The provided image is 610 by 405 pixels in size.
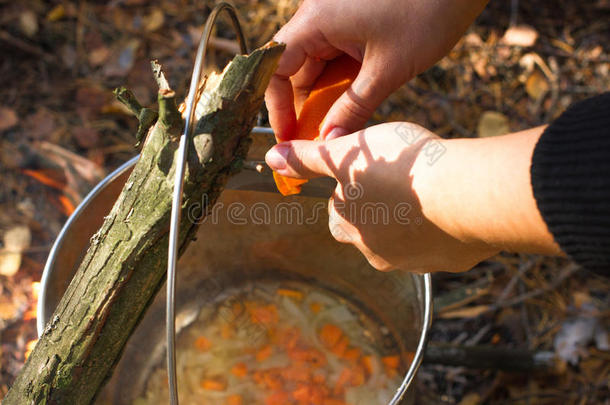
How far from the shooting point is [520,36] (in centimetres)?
165

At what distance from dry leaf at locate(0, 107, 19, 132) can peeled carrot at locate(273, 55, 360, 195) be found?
1.02 metres

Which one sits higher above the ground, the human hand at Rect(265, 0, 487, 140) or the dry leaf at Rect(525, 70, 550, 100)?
the human hand at Rect(265, 0, 487, 140)

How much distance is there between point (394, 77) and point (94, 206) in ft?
1.89

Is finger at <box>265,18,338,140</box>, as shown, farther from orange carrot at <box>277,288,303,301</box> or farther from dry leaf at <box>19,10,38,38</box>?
dry leaf at <box>19,10,38,38</box>

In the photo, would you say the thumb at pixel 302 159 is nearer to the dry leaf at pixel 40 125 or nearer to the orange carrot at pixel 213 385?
the orange carrot at pixel 213 385

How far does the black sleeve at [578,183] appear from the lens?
552 millimetres

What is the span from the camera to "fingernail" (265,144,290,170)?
83 cm

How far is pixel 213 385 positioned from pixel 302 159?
62cm

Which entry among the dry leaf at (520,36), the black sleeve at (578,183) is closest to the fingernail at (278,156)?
the black sleeve at (578,183)

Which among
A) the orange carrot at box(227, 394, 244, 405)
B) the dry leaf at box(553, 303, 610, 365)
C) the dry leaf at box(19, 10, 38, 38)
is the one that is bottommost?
the dry leaf at box(553, 303, 610, 365)

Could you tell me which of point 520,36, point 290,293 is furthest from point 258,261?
point 520,36

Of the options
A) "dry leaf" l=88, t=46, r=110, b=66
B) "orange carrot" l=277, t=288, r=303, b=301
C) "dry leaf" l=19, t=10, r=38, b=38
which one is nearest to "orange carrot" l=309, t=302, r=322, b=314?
"orange carrot" l=277, t=288, r=303, b=301

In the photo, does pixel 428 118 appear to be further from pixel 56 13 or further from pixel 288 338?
pixel 56 13

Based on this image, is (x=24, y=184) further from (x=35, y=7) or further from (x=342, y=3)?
(x=342, y=3)
